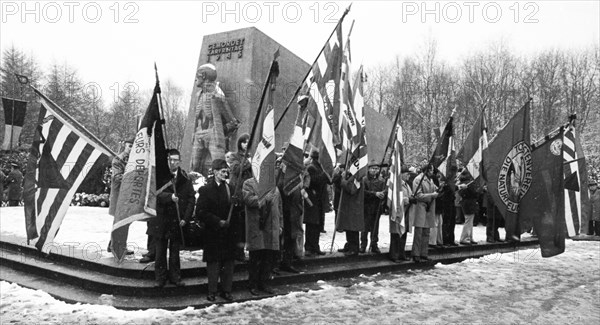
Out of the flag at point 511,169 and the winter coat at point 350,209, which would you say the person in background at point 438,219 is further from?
the winter coat at point 350,209

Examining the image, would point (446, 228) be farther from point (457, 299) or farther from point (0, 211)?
point (0, 211)

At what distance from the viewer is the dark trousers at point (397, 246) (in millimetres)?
10031

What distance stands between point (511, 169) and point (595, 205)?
12257mm

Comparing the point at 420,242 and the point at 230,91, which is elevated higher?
the point at 230,91

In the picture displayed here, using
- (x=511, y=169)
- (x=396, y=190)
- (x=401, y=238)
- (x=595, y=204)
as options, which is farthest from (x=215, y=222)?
(x=595, y=204)

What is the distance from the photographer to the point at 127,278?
6.87m

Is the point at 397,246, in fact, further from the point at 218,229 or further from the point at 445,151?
the point at 218,229

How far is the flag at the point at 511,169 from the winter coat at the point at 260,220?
4.04m

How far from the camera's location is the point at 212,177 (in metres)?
6.70

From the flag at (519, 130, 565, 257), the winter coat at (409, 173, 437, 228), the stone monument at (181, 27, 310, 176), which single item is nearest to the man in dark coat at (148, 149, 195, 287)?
the winter coat at (409, 173, 437, 228)

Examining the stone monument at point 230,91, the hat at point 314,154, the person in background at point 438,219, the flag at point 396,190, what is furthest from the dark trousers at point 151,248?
the person in background at point 438,219

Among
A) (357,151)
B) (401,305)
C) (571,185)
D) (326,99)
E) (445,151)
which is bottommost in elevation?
(401,305)

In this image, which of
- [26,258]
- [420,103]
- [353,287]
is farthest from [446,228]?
[420,103]

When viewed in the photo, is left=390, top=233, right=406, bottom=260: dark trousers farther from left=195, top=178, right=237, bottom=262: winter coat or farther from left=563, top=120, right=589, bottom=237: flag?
left=195, top=178, right=237, bottom=262: winter coat
